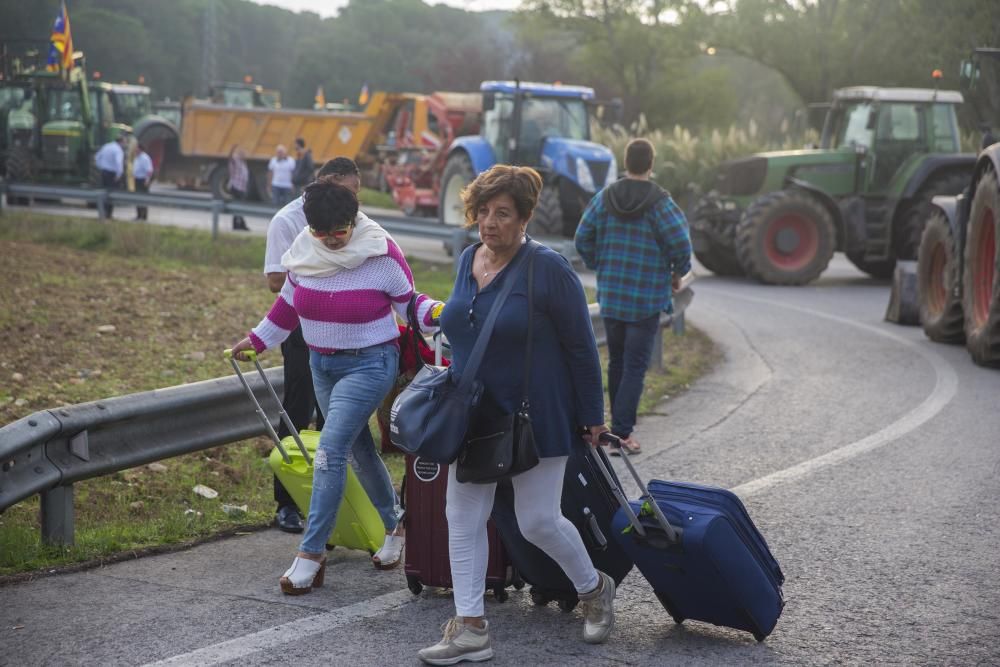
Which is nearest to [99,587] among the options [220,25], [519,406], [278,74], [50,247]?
[519,406]

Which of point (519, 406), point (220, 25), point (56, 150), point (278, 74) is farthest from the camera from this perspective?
point (278, 74)

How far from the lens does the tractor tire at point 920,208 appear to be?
18469 mm

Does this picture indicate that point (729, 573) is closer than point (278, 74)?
Yes

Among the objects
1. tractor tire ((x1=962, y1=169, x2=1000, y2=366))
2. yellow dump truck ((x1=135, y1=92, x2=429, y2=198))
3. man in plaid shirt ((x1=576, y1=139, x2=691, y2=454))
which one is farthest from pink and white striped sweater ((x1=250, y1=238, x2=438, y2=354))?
yellow dump truck ((x1=135, y1=92, x2=429, y2=198))

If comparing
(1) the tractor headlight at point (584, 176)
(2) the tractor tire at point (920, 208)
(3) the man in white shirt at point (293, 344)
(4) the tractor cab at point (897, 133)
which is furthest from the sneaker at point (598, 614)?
(1) the tractor headlight at point (584, 176)

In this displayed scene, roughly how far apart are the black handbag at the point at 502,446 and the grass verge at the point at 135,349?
6.65 ft

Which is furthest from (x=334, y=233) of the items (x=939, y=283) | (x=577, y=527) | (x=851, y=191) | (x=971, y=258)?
(x=851, y=191)

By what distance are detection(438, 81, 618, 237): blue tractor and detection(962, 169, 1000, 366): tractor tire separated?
820 centimetres

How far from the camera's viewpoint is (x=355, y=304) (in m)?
5.57

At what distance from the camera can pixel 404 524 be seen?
18.0 ft

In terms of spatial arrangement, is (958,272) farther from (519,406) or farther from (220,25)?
(220,25)

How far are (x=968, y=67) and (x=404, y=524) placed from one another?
32.0ft

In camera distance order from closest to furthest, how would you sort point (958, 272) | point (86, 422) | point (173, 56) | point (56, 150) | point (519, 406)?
point (519, 406)
point (86, 422)
point (958, 272)
point (56, 150)
point (173, 56)

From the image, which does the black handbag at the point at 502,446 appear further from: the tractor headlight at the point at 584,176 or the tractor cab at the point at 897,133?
the tractor headlight at the point at 584,176
